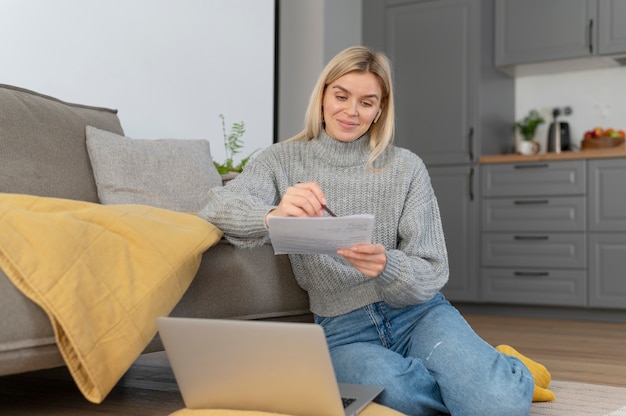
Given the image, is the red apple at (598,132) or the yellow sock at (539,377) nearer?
the yellow sock at (539,377)

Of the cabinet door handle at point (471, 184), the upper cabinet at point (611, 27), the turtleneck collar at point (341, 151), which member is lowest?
the turtleneck collar at point (341, 151)

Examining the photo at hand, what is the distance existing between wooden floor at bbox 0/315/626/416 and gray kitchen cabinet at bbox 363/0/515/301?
99 cm

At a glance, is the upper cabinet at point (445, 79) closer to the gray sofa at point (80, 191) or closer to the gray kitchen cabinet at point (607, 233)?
the gray kitchen cabinet at point (607, 233)

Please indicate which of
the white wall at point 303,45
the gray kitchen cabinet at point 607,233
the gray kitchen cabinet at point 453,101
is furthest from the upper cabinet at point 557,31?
the white wall at point 303,45

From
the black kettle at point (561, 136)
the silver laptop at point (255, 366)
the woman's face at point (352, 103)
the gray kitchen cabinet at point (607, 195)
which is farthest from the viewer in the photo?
the black kettle at point (561, 136)

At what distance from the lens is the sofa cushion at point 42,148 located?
2.12 meters

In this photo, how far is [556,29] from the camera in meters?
4.75

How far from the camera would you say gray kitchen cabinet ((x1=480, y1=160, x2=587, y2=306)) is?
14.9ft

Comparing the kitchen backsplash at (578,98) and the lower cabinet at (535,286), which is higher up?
the kitchen backsplash at (578,98)

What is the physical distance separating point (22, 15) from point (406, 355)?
200 cm

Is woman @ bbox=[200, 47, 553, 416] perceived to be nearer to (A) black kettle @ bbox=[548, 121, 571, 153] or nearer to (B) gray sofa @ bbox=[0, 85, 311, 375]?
(B) gray sofa @ bbox=[0, 85, 311, 375]

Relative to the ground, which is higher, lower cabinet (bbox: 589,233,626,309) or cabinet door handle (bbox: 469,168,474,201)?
cabinet door handle (bbox: 469,168,474,201)

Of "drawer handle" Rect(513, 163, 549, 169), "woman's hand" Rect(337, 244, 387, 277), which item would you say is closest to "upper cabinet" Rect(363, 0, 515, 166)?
"drawer handle" Rect(513, 163, 549, 169)

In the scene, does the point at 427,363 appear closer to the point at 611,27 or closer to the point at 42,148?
the point at 42,148
